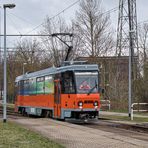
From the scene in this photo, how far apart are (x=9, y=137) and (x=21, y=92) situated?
1098 inches

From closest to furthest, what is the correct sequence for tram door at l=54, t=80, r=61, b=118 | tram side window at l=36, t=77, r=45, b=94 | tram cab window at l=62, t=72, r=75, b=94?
tram cab window at l=62, t=72, r=75, b=94, tram door at l=54, t=80, r=61, b=118, tram side window at l=36, t=77, r=45, b=94

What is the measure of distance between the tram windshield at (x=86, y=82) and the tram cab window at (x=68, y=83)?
0.34 meters

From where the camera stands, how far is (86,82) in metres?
30.3

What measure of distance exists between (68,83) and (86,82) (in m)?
1.12

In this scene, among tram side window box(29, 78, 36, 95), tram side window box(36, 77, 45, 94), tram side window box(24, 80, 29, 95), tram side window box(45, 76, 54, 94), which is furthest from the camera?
tram side window box(24, 80, 29, 95)

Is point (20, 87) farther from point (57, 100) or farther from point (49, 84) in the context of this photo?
point (57, 100)

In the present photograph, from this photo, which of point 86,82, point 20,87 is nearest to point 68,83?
point 86,82

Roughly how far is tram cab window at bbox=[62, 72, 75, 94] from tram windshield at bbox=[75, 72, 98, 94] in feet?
1.11

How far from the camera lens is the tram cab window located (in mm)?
30288

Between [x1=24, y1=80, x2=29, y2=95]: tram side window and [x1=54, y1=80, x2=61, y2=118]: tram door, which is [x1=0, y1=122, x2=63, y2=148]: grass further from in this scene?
[x1=24, y1=80, x2=29, y2=95]: tram side window

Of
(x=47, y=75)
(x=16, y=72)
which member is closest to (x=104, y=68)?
(x=47, y=75)

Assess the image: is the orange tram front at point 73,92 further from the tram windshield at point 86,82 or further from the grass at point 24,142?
the grass at point 24,142

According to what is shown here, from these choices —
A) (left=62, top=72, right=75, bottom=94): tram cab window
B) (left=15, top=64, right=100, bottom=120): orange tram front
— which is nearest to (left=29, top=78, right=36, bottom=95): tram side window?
(left=15, top=64, right=100, bottom=120): orange tram front

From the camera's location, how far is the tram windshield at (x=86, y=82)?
3011 centimetres
